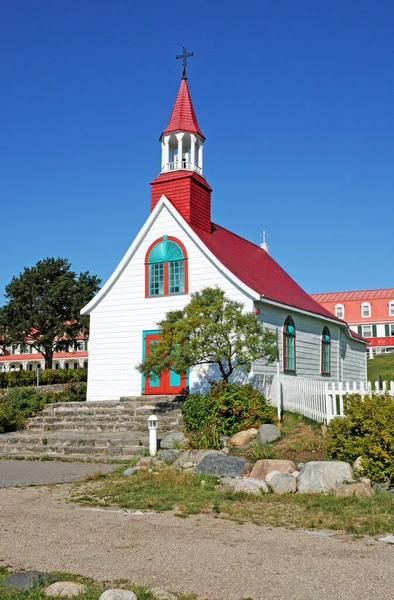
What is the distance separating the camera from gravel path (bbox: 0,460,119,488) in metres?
12.0

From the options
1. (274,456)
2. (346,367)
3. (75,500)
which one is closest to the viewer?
(75,500)

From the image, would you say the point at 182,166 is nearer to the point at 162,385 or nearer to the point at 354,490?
the point at 162,385

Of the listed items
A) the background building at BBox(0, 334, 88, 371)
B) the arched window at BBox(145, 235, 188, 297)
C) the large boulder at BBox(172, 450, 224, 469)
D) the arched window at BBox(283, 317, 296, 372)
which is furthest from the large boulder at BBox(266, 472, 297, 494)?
the background building at BBox(0, 334, 88, 371)

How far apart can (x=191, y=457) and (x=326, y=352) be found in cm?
1586

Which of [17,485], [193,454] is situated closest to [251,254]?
[193,454]

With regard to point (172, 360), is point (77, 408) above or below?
below

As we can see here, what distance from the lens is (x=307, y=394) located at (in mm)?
17000

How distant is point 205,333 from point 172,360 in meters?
1.32

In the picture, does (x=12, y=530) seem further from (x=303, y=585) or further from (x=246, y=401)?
(x=246, y=401)

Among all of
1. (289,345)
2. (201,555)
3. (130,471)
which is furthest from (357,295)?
(201,555)

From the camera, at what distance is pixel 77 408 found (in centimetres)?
2144

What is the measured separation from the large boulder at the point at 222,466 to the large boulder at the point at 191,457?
0.59m

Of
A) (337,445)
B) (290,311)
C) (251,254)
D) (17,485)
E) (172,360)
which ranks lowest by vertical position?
(17,485)

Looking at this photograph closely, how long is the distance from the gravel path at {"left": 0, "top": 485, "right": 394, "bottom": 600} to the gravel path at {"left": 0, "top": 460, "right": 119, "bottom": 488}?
3.46m
